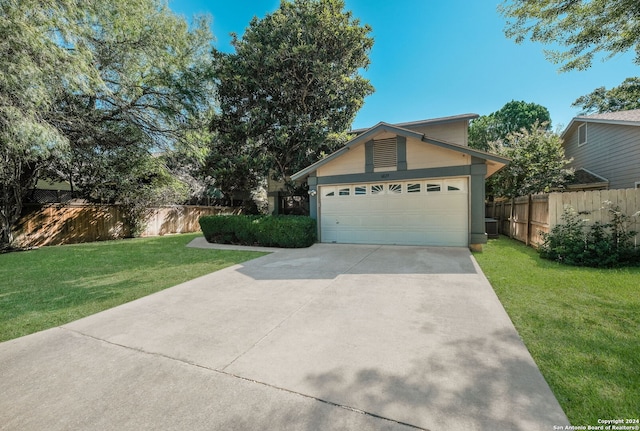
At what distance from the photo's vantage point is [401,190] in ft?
31.9

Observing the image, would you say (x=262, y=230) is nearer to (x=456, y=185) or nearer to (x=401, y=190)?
(x=401, y=190)

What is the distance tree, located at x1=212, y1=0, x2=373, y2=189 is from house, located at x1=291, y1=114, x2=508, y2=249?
275cm

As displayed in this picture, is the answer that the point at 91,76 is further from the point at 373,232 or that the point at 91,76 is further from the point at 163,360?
the point at 373,232

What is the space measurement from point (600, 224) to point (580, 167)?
10793mm

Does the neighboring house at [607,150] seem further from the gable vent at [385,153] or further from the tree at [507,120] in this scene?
the tree at [507,120]

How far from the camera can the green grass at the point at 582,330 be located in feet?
6.76

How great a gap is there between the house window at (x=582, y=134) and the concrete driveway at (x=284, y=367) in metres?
15.2

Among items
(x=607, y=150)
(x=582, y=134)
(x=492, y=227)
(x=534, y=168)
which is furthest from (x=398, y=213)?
(x=582, y=134)

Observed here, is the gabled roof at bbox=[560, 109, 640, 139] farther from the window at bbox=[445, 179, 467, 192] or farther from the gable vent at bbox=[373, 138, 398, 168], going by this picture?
the gable vent at bbox=[373, 138, 398, 168]

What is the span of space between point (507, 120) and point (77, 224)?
37.7 meters

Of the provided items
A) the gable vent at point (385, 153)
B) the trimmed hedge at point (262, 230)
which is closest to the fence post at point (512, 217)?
the gable vent at point (385, 153)

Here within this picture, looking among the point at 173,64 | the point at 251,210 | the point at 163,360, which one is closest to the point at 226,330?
the point at 163,360

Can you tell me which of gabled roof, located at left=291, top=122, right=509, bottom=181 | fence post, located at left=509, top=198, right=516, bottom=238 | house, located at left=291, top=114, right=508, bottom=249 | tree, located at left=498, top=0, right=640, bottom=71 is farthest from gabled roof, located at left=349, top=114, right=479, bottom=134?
tree, located at left=498, top=0, right=640, bottom=71

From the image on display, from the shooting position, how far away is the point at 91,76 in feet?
24.1
